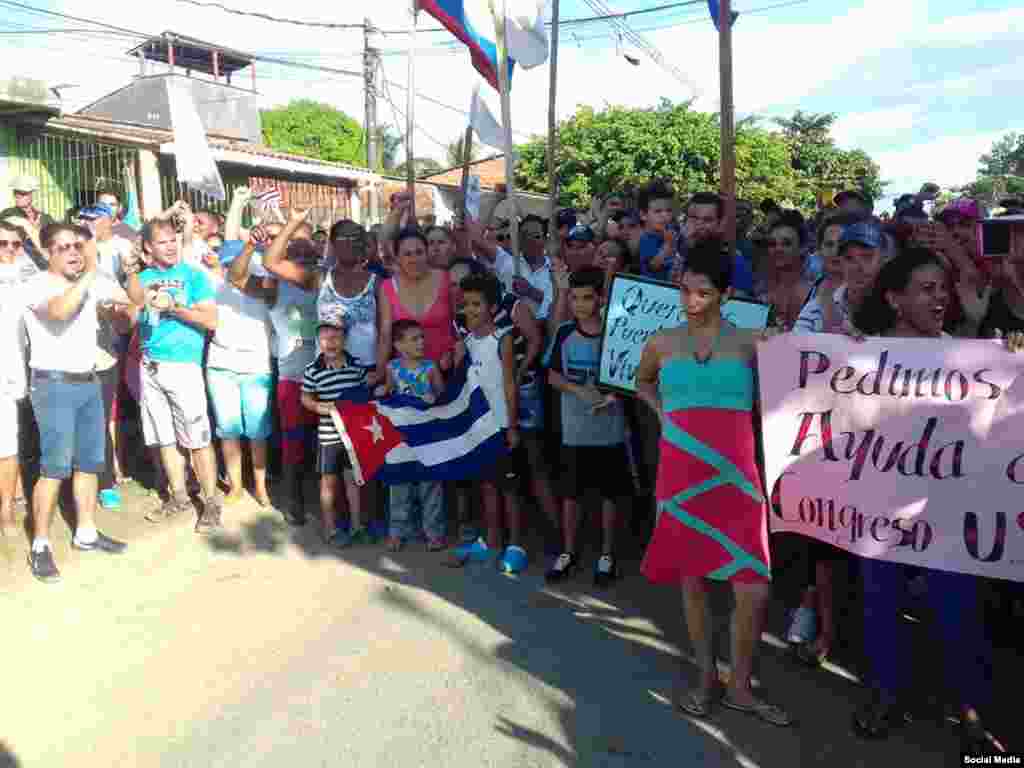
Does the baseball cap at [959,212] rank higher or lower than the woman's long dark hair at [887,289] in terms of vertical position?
higher

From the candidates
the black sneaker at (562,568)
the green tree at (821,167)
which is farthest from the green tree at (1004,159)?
the black sneaker at (562,568)

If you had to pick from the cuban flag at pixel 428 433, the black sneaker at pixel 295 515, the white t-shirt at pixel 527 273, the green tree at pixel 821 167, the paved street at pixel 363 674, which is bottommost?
the paved street at pixel 363 674

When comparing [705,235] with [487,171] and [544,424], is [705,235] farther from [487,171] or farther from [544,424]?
[487,171]

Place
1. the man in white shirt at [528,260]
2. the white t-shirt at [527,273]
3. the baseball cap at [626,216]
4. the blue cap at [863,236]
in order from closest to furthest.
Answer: the blue cap at [863,236] < the man in white shirt at [528,260] < the white t-shirt at [527,273] < the baseball cap at [626,216]

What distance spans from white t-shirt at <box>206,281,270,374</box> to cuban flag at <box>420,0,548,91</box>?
2372mm

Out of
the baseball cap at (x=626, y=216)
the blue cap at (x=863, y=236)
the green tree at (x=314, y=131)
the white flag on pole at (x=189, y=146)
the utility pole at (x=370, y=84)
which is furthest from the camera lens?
the green tree at (x=314, y=131)

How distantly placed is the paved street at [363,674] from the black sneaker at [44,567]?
65 millimetres

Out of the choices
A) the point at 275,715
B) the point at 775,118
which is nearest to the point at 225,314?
the point at 275,715

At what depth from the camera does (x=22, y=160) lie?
12.3 meters

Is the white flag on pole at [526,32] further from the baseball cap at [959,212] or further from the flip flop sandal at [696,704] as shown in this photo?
the flip flop sandal at [696,704]

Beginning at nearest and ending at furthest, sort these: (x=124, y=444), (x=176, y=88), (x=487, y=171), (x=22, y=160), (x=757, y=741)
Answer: (x=757, y=741)
(x=176, y=88)
(x=124, y=444)
(x=22, y=160)
(x=487, y=171)

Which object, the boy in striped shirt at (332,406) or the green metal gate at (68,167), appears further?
the green metal gate at (68,167)

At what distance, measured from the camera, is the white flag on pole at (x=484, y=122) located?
6.91 metres

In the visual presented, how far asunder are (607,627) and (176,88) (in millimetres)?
4988
